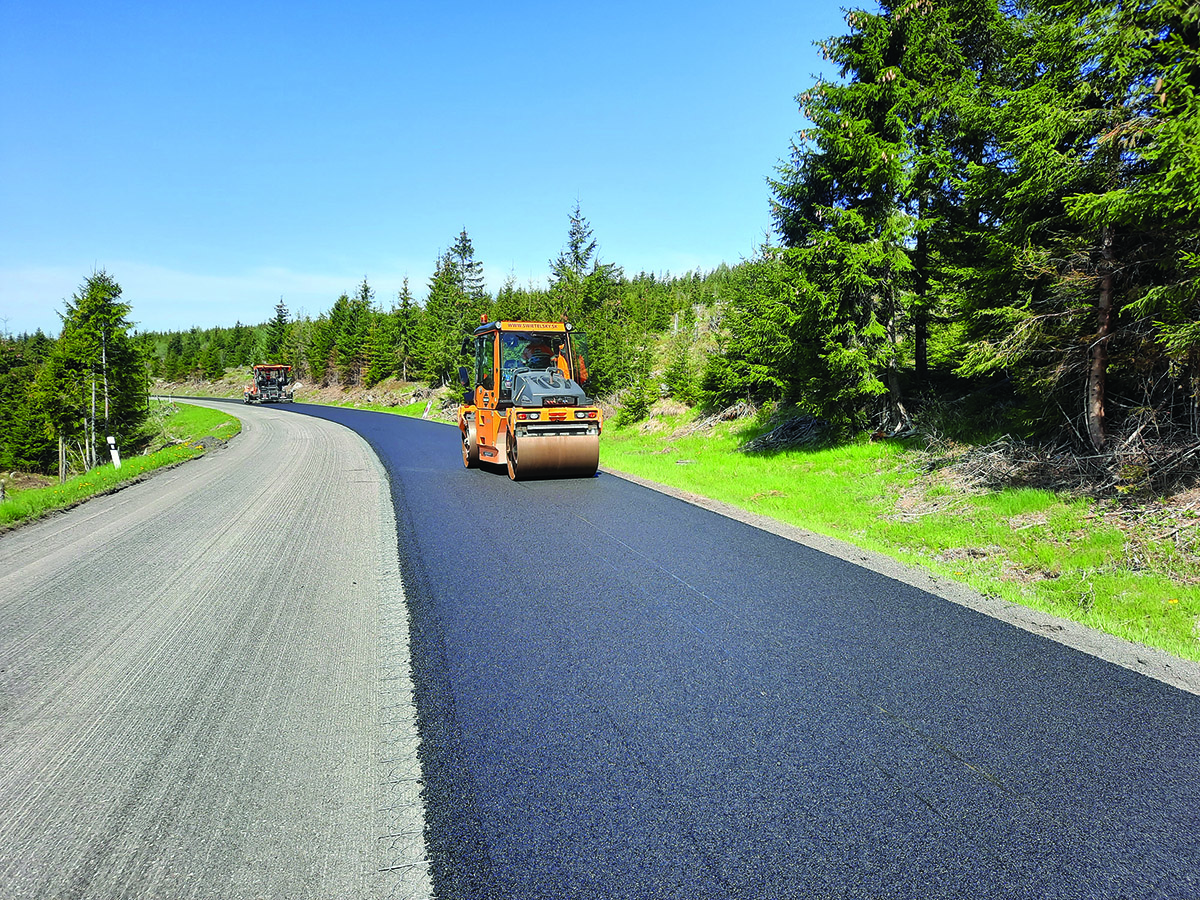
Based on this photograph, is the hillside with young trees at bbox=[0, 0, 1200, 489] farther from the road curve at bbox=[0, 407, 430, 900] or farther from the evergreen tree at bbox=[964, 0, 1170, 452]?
the road curve at bbox=[0, 407, 430, 900]

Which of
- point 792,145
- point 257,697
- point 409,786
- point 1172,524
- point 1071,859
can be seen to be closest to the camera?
point 1071,859

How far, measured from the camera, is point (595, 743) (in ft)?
9.79

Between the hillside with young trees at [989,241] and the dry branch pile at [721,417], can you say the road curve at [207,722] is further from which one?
the dry branch pile at [721,417]

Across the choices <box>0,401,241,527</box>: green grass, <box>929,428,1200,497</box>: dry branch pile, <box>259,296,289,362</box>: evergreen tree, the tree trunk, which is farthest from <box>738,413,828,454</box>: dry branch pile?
<box>259,296,289,362</box>: evergreen tree

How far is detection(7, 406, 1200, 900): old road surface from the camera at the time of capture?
2.22m

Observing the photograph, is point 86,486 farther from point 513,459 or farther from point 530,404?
point 530,404

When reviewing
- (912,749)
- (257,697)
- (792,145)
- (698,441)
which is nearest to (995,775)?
(912,749)

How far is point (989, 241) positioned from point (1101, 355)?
2192 millimetres

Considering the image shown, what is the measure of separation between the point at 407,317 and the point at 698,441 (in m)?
39.5

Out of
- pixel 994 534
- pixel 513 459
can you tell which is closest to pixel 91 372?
pixel 513 459

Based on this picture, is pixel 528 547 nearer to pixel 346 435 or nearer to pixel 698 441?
pixel 698 441

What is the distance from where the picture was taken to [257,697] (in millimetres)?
3500

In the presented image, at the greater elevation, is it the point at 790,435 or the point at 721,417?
the point at 721,417

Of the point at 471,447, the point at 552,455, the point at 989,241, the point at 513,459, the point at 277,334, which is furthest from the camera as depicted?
the point at 277,334
